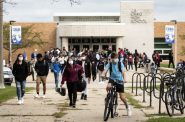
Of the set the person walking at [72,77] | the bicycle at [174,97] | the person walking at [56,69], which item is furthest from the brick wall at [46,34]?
the bicycle at [174,97]

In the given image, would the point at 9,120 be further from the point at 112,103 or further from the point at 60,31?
the point at 60,31

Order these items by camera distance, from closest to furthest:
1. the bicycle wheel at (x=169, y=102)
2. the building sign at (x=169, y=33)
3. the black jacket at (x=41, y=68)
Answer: the bicycle wheel at (x=169, y=102)
the black jacket at (x=41, y=68)
the building sign at (x=169, y=33)

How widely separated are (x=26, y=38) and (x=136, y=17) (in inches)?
614

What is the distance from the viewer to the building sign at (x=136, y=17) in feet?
260

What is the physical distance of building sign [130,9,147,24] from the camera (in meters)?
79.3

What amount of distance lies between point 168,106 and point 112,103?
5.92ft

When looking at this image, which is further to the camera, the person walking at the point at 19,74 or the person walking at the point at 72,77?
the person walking at the point at 19,74

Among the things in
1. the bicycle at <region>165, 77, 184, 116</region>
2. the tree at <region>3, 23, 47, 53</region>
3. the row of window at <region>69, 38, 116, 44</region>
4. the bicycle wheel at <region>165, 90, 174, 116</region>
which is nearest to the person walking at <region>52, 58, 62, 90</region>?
the bicycle at <region>165, 77, 184, 116</region>

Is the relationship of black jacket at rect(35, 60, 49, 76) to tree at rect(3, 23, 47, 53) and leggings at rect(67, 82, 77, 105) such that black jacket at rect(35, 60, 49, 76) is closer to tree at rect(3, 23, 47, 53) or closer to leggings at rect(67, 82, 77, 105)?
leggings at rect(67, 82, 77, 105)

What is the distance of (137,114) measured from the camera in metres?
16.4

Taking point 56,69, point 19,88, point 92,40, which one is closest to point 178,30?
point 92,40

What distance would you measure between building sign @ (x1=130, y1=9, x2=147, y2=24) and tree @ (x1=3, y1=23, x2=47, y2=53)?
1296 cm

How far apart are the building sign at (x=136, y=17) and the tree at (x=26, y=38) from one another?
1296 cm

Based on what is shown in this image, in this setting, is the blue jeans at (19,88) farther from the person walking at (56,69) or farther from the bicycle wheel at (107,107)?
the person walking at (56,69)
